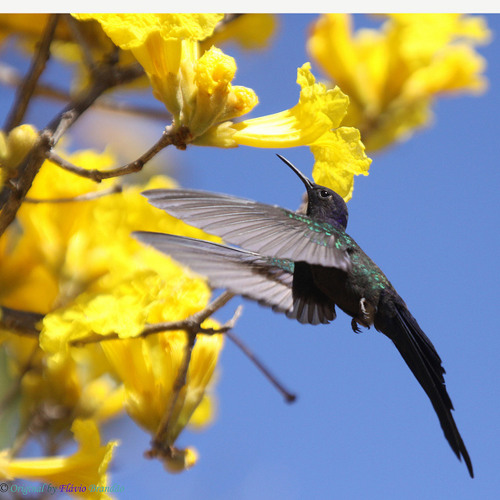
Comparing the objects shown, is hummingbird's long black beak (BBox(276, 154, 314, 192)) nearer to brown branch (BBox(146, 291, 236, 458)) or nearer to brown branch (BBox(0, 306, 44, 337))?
brown branch (BBox(146, 291, 236, 458))

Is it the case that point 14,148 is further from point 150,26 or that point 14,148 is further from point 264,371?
point 264,371

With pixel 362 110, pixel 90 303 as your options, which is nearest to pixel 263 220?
pixel 90 303

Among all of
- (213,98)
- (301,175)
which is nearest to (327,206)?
(301,175)

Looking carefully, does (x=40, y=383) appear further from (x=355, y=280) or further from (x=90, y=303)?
(x=355, y=280)

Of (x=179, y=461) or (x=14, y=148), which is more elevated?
(x=14, y=148)

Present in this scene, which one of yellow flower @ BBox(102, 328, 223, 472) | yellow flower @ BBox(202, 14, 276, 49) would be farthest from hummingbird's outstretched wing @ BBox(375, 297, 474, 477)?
yellow flower @ BBox(202, 14, 276, 49)

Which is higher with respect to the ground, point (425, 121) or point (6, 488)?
point (425, 121)
